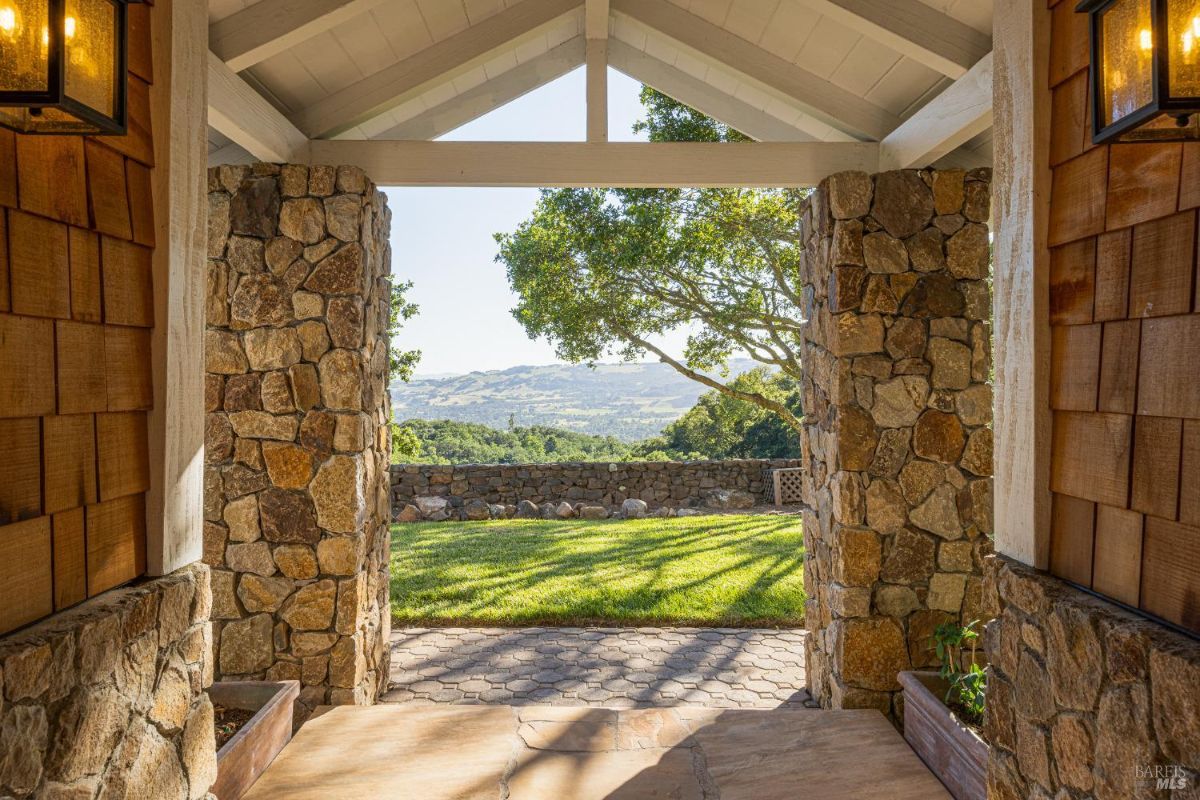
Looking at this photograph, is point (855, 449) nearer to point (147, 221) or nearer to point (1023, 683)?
point (1023, 683)

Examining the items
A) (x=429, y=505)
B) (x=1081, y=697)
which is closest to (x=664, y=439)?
(x=429, y=505)

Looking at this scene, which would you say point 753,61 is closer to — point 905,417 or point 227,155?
point 905,417

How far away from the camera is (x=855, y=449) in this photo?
3.42 metres

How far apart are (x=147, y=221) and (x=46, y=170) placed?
1.01 feet

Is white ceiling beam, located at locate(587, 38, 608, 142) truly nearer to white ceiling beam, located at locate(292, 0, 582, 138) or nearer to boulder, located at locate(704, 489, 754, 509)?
white ceiling beam, located at locate(292, 0, 582, 138)

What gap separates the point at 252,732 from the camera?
2697 mm

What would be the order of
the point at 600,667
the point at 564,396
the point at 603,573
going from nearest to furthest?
the point at 600,667 < the point at 603,573 < the point at 564,396

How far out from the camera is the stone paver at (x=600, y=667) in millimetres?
3859

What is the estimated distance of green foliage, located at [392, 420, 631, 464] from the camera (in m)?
15.8

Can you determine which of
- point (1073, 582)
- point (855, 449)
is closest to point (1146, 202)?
point (1073, 582)

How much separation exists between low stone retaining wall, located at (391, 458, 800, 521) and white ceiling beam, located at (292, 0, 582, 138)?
729cm

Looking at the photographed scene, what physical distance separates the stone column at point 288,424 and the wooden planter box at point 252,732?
34 centimetres

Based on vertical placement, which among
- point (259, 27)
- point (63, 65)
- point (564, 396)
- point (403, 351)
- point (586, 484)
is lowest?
point (586, 484)

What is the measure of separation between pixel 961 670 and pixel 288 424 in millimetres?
3396
